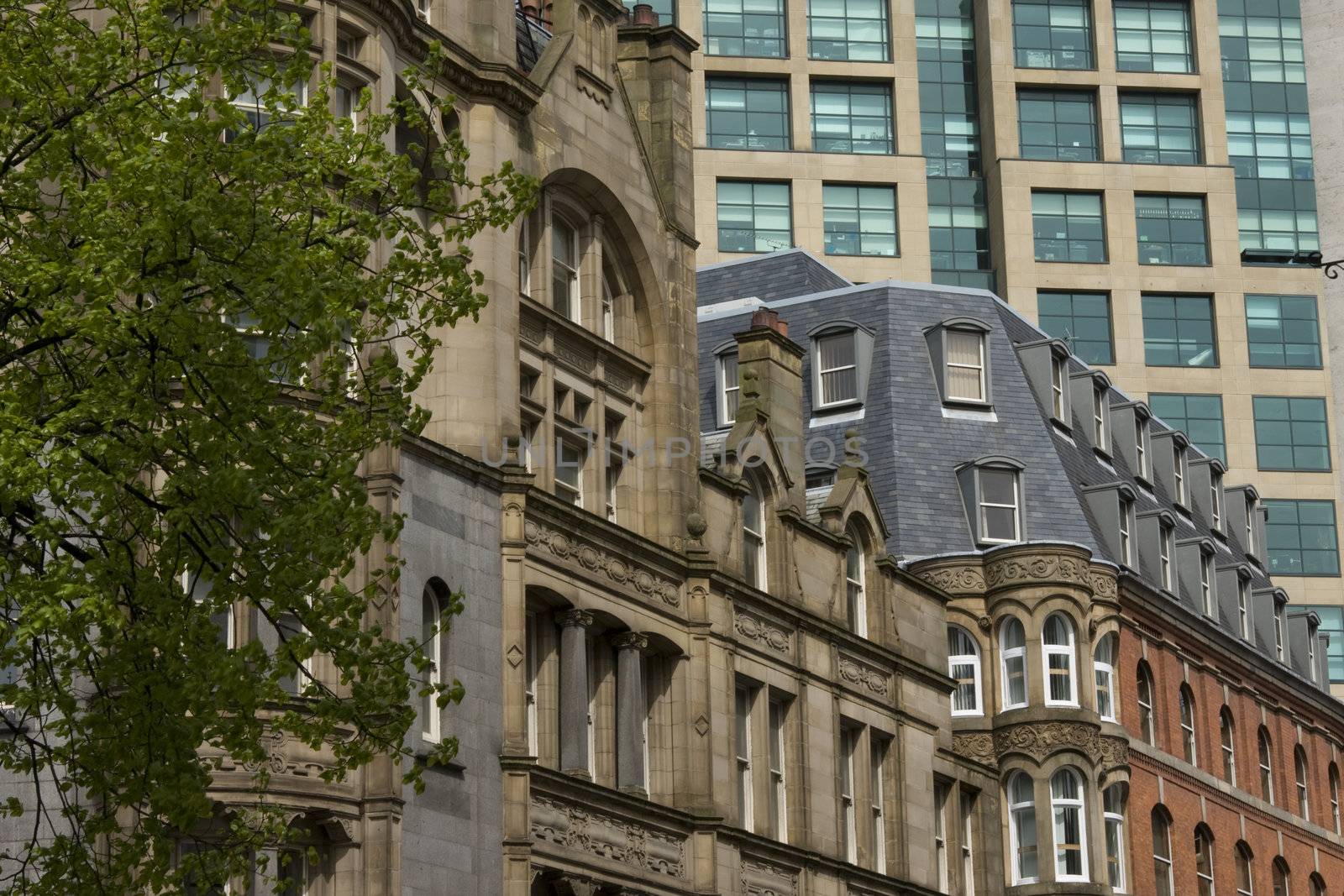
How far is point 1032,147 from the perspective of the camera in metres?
110

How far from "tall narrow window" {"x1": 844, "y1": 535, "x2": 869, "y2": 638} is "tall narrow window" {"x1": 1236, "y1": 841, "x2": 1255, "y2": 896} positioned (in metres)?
19.4

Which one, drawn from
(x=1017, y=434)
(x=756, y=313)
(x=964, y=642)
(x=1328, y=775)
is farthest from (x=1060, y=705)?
(x=1328, y=775)

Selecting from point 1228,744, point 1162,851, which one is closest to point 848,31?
point 1228,744

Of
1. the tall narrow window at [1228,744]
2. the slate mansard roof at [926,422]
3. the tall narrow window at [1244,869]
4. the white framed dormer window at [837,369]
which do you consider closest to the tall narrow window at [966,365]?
the slate mansard roof at [926,422]

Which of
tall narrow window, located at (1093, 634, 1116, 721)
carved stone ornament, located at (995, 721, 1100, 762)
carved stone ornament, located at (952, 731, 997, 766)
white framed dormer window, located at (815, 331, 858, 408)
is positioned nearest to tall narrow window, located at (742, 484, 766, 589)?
carved stone ornament, located at (952, 731, 997, 766)

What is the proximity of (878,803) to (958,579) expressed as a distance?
794cm

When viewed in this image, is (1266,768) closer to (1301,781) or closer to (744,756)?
(1301,781)

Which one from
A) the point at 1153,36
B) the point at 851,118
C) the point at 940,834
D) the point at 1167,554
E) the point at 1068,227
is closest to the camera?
the point at 940,834

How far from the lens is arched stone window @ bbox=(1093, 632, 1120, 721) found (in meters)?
59.6

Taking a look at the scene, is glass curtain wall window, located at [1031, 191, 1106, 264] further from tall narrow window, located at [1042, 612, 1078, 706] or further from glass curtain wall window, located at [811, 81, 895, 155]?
tall narrow window, located at [1042, 612, 1078, 706]

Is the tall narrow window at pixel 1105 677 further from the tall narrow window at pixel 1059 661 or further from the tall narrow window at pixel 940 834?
the tall narrow window at pixel 940 834

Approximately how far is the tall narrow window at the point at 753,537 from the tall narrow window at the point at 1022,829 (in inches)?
445

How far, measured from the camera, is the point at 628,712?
44.1 metres

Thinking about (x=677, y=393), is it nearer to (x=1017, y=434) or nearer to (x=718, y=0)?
(x=1017, y=434)
